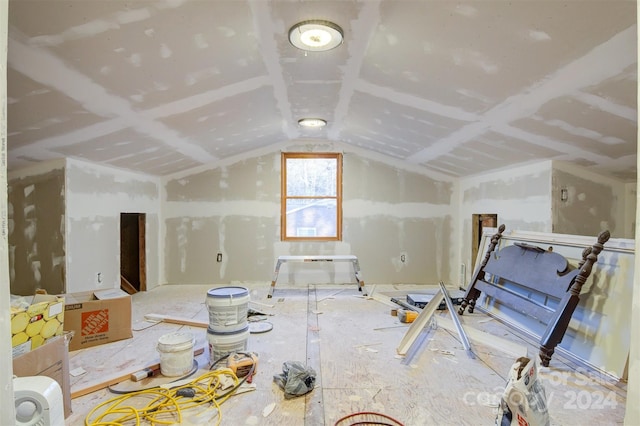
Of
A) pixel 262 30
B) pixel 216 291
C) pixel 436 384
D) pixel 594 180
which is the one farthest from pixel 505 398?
pixel 594 180

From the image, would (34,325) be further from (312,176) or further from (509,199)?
(509,199)

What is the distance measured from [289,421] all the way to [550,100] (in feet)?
8.75

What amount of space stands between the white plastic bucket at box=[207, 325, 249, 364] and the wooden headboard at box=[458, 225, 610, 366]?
7.44 ft

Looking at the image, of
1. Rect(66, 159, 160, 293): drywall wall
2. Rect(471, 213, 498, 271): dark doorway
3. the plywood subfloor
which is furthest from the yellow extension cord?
Rect(471, 213, 498, 271): dark doorway

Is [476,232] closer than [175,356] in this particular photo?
No

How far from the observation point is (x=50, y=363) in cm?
191

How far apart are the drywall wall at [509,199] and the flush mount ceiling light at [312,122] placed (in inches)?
94.4

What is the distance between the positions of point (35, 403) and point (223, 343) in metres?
1.42

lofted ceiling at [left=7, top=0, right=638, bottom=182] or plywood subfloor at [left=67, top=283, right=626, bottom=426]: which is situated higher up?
lofted ceiling at [left=7, top=0, right=638, bottom=182]

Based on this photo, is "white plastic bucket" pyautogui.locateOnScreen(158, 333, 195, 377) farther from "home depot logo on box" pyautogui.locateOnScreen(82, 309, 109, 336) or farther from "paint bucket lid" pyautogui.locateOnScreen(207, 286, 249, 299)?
"home depot logo on box" pyautogui.locateOnScreen(82, 309, 109, 336)

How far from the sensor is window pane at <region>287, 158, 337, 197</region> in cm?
583

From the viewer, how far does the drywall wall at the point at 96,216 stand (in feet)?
12.3

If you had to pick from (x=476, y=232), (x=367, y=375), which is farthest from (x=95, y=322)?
(x=476, y=232)

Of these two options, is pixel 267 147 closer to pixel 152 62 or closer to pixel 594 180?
pixel 152 62
